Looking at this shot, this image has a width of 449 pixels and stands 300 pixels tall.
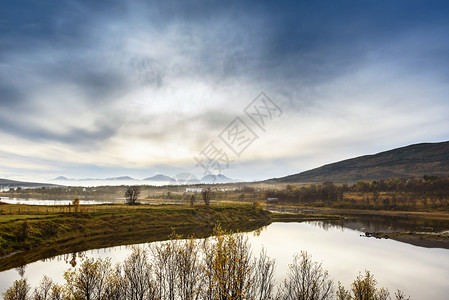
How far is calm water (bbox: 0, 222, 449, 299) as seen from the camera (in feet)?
118

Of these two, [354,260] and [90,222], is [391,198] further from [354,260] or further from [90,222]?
[90,222]

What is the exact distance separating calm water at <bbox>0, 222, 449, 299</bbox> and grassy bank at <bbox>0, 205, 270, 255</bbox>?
465 inches

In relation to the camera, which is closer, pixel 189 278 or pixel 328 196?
pixel 189 278

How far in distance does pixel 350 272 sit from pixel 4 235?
62.1m

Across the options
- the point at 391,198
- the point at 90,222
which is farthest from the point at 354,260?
the point at 391,198

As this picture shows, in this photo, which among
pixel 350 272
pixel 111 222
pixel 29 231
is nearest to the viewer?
pixel 350 272

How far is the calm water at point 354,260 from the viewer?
1411 inches

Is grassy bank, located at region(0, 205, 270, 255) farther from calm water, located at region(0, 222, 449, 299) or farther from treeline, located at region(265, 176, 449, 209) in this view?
treeline, located at region(265, 176, 449, 209)

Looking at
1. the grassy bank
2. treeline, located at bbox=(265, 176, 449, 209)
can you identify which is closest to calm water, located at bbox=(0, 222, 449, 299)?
the grassy bank

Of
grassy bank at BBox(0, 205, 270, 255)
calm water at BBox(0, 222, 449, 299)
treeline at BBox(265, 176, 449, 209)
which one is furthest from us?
treeline at BBox(265, 176, 449, 209)

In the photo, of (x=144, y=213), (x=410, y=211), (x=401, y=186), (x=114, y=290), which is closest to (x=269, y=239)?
(x=144, y=213)

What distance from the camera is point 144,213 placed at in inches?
3263

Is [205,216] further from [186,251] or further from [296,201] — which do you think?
[296,201]

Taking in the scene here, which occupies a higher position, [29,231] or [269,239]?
[29,231]
